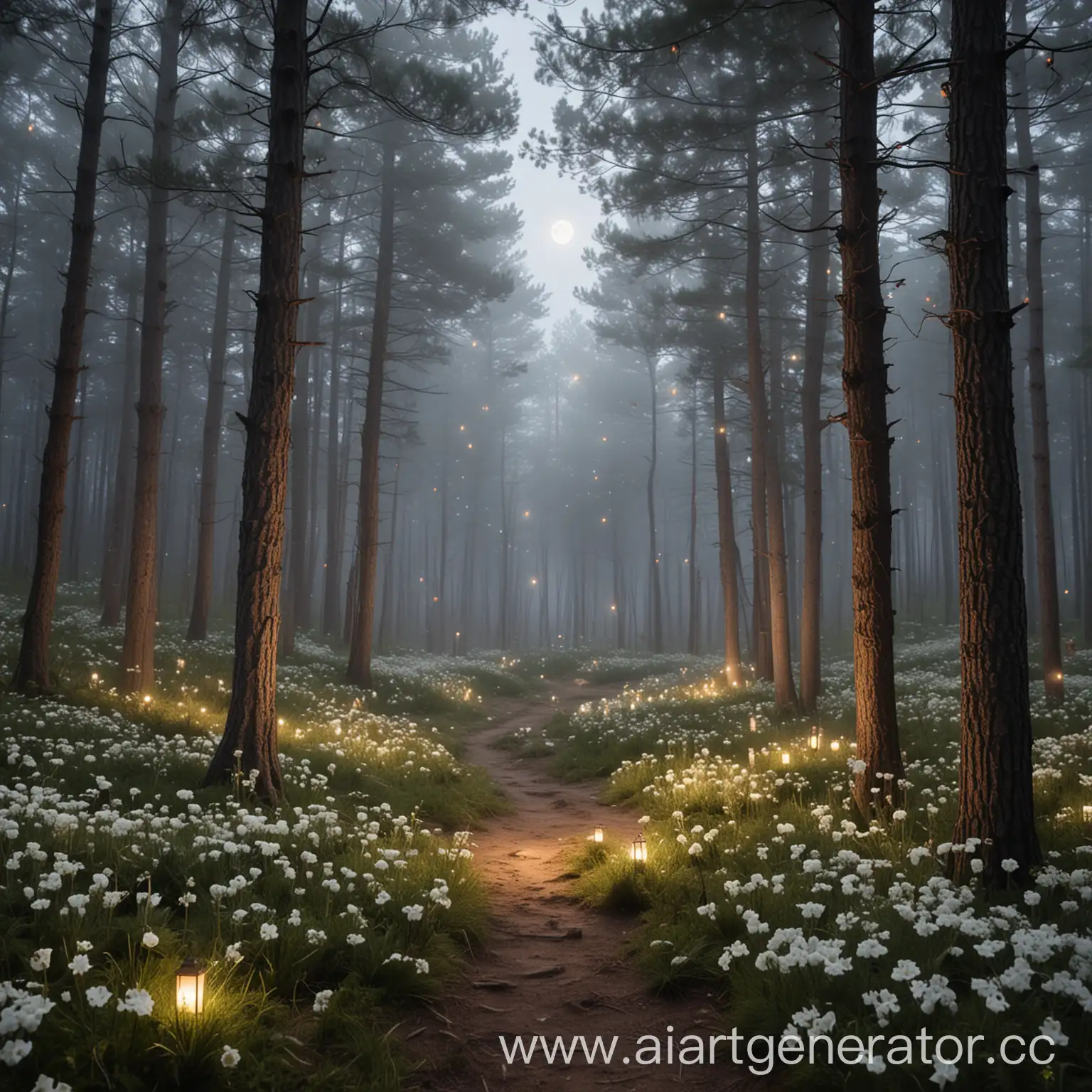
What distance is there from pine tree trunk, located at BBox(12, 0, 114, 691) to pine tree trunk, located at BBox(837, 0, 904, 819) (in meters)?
10.2

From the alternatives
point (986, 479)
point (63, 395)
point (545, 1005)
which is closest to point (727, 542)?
point (986, 479)

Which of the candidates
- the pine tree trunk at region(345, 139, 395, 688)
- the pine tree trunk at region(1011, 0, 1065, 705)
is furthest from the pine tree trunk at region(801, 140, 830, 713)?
the pine tree trunk at region(345, 139, 395, 688)

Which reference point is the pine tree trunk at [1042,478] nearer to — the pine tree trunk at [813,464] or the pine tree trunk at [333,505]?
the pine tree trunk at [813,464]

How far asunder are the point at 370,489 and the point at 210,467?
483 centimetres

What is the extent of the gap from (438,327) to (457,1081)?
2384 cm

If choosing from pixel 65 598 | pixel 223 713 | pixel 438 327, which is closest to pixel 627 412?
pixel 438 327

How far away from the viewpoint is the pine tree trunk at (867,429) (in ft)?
22.9

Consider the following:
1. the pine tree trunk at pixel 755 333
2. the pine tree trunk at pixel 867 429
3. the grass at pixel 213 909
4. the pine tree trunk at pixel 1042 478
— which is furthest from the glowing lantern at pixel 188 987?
the pine tree trunk at pixel 1042 478

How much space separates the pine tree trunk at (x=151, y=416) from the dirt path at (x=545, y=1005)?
7345 mm

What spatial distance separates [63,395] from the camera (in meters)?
10.7

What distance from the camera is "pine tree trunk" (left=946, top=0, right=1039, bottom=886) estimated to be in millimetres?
5039

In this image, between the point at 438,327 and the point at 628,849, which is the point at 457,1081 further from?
the point at 438,327

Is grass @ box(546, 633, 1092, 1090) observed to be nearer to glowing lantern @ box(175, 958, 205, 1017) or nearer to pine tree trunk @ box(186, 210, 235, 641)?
glowing lantern @ box(175, 958, 205, 1017)

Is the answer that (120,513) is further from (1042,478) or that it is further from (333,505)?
(1042,478)
